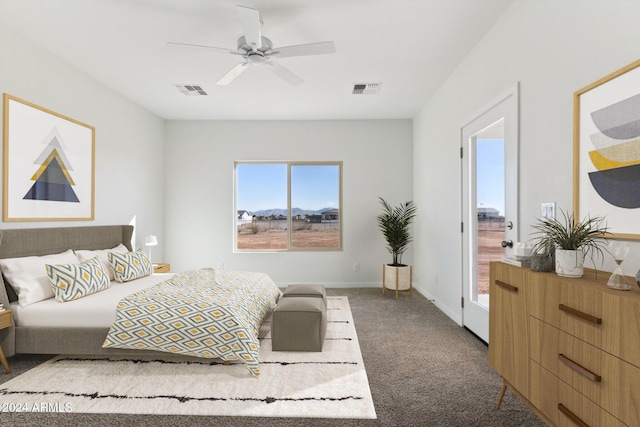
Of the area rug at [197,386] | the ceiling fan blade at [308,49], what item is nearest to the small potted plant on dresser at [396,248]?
the area rug at [197,386]

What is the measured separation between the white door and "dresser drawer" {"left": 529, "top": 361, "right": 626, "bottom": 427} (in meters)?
1.20

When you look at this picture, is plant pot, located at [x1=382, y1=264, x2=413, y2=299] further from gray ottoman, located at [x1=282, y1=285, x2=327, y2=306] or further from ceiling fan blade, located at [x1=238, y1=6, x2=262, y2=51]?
ceiling fan blade, located at [x1=238, y1=6, x2=262, y2=51]

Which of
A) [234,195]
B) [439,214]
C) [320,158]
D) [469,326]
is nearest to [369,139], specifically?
[320,158]

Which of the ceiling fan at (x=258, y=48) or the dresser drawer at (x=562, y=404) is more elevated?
the ceiling fan at (x=258, y=48)

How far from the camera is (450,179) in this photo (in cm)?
383

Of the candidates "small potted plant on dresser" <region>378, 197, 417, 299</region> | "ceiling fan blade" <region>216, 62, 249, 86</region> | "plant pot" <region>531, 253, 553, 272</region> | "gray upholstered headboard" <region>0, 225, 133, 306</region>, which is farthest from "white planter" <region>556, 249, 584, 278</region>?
"gray upholstered headboard" <region>0, 225, 133, 306</region>

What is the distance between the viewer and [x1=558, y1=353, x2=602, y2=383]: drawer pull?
49.7 inches

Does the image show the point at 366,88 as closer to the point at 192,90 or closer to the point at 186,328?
the point at 192,90

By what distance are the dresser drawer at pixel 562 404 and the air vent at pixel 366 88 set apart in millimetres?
3389

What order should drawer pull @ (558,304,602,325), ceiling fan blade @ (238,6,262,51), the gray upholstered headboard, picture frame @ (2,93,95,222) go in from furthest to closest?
picture frame @ (2,93,95,222)
the gray upholstered headboard
ceiling fan blade @ (238,6,262,51)
drawer pull @ (558,304,602,325)

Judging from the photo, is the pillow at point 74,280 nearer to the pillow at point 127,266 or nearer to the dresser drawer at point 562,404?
the pillow at point 127,266

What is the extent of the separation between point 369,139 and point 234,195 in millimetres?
2503

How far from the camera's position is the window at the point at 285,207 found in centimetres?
560

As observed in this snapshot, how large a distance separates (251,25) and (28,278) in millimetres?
2713
